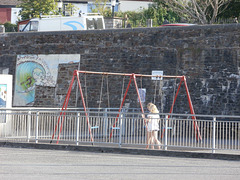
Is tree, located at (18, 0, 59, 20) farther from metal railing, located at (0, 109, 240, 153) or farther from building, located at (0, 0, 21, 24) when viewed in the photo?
Answer: metal railing, located at (0, 109, 240, 153)

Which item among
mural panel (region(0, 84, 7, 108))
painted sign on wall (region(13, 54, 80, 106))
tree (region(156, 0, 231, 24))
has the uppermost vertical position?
tree (region(156, 0, 231, 24))

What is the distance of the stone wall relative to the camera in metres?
24.3

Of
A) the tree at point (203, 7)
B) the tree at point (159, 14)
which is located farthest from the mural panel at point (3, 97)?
the tree at point (159, 14)

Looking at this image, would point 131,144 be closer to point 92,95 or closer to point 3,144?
point 3,144

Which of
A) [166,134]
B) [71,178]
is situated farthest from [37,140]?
[71,178]

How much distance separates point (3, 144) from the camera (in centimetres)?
1822

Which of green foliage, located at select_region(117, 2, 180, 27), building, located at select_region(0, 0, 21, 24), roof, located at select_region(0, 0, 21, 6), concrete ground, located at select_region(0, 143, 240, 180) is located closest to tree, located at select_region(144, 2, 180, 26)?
green foliage, located at select_region(117, 2, 180, 27)

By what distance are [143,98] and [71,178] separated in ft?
51.8

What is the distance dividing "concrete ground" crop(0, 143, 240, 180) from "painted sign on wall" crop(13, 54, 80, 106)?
11.7 m

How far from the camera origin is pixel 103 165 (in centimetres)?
1312

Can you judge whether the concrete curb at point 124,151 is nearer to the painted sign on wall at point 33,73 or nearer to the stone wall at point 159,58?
the stone wall at point 159,58

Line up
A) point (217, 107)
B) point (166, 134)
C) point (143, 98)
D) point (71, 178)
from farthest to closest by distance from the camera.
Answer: point (143, 98)
point (217, 107)
point (166, 134)
point (71, 178)

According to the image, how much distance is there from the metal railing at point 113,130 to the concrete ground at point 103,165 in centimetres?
54

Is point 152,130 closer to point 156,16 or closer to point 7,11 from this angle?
point 156,16
